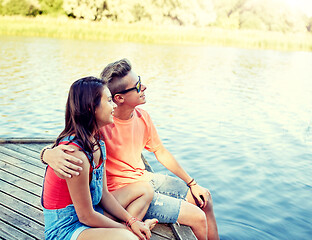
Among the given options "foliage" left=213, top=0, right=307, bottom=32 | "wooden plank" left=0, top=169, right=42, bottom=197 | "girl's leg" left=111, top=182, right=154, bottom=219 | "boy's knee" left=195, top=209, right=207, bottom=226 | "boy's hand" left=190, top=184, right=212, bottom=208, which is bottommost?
"wooden plank" left=0, top=169, right=42, bottom=197

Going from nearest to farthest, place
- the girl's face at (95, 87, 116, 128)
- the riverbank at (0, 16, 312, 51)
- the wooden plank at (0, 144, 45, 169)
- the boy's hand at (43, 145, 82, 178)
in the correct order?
the boy's hand at (43, 145, 82, 178), the girl's face at (95, 87, 116, 128), the wooden plank at (0, 144, 45, 169), the riverbank at (0, 16, 312, 51)

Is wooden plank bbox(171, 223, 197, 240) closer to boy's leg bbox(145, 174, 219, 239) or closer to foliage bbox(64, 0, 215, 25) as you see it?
boy's leg bbox(145, 174, 219, 239)

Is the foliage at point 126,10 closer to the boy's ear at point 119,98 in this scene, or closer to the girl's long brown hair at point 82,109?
the boy's ear at point 119,98

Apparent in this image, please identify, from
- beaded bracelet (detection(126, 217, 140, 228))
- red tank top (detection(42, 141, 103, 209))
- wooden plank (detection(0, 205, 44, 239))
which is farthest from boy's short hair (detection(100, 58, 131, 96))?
wooden plank (detection(0, 205, 44, 239))

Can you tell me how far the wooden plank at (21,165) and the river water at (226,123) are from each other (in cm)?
205

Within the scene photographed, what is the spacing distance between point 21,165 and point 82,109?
7.31ft

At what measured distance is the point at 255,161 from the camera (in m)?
6.13

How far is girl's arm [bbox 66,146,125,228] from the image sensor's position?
74.2 inches

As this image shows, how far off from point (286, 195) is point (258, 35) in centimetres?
2567

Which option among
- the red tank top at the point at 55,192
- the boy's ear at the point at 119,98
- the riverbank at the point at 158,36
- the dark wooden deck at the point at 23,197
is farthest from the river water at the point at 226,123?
the riverbank at the point at 158,36

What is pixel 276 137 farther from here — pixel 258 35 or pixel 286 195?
pixel 258 35

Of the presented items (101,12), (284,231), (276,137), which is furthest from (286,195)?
(101,12)

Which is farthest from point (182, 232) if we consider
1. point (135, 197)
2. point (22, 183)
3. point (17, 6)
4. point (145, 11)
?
point (17, 6)

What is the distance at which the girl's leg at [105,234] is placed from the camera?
1.96 m
